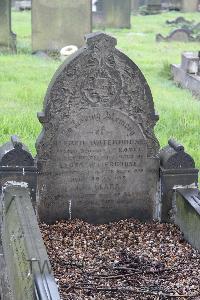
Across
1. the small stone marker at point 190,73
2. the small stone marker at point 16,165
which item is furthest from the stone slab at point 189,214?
the small stone marker at point 190,73

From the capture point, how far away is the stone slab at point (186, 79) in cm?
1161

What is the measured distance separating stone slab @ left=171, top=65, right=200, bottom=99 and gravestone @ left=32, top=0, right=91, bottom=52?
10.4ft

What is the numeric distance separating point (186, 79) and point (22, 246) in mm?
8476

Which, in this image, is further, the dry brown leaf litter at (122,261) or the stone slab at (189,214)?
the stone slab at (189,214)

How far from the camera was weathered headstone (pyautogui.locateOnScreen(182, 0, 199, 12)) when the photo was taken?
32.7m

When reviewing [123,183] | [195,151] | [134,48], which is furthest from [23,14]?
[123,183]

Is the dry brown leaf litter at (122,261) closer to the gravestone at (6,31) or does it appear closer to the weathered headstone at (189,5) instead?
the gravestone at (6,31)

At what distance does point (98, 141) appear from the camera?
18.0 ft

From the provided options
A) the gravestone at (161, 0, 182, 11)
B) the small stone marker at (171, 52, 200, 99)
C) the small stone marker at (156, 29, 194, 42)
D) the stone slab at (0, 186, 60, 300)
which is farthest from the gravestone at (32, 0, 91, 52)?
the gravestone at (161, 0, 182, 11)

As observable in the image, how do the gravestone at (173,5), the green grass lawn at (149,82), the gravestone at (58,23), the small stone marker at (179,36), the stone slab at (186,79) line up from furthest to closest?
the gravestone at (173,5), the small stone marker at (179,36), the gravestone at (58,23), the stone slab at (186,79), the green grass lawn at (149,82)

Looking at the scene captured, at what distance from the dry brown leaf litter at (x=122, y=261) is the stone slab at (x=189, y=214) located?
67 mm

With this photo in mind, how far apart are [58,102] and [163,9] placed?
29359mm

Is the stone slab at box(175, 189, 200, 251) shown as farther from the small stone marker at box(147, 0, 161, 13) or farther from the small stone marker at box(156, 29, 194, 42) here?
the small stone marker at box(147, 0, 161, 13)

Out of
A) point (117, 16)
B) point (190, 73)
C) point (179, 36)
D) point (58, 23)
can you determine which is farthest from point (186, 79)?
point (117, 16)
